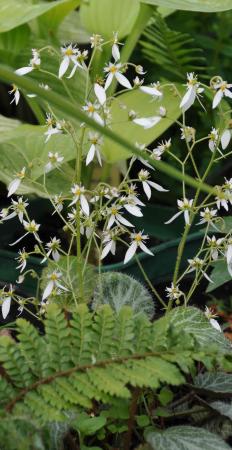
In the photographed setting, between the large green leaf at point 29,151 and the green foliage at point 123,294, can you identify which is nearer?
the green foliage at point 123,294

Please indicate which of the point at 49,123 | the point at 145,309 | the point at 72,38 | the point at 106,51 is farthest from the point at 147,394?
the point at 72,38

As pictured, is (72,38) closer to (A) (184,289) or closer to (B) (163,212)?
(B) (163,212)

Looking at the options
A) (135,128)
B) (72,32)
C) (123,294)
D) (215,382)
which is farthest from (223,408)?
(72,32)

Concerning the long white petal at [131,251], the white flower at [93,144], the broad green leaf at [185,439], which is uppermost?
the white flower at [93,144]

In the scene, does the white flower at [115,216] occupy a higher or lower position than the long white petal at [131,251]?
higher

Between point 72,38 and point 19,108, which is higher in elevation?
point 72,38

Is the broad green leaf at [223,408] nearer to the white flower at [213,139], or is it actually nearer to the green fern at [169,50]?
the white flower at [213,139]

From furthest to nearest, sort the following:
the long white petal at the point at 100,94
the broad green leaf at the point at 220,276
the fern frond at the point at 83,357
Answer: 1. the broad green leaf at the point at 220,276
2. the long white petal at the point at 100,94
3. the fern frond at the point at 83,357

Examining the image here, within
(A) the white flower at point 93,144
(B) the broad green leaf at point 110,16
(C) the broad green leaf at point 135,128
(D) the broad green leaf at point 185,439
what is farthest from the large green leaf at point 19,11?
(D) the broad green leaf at point 185,439
